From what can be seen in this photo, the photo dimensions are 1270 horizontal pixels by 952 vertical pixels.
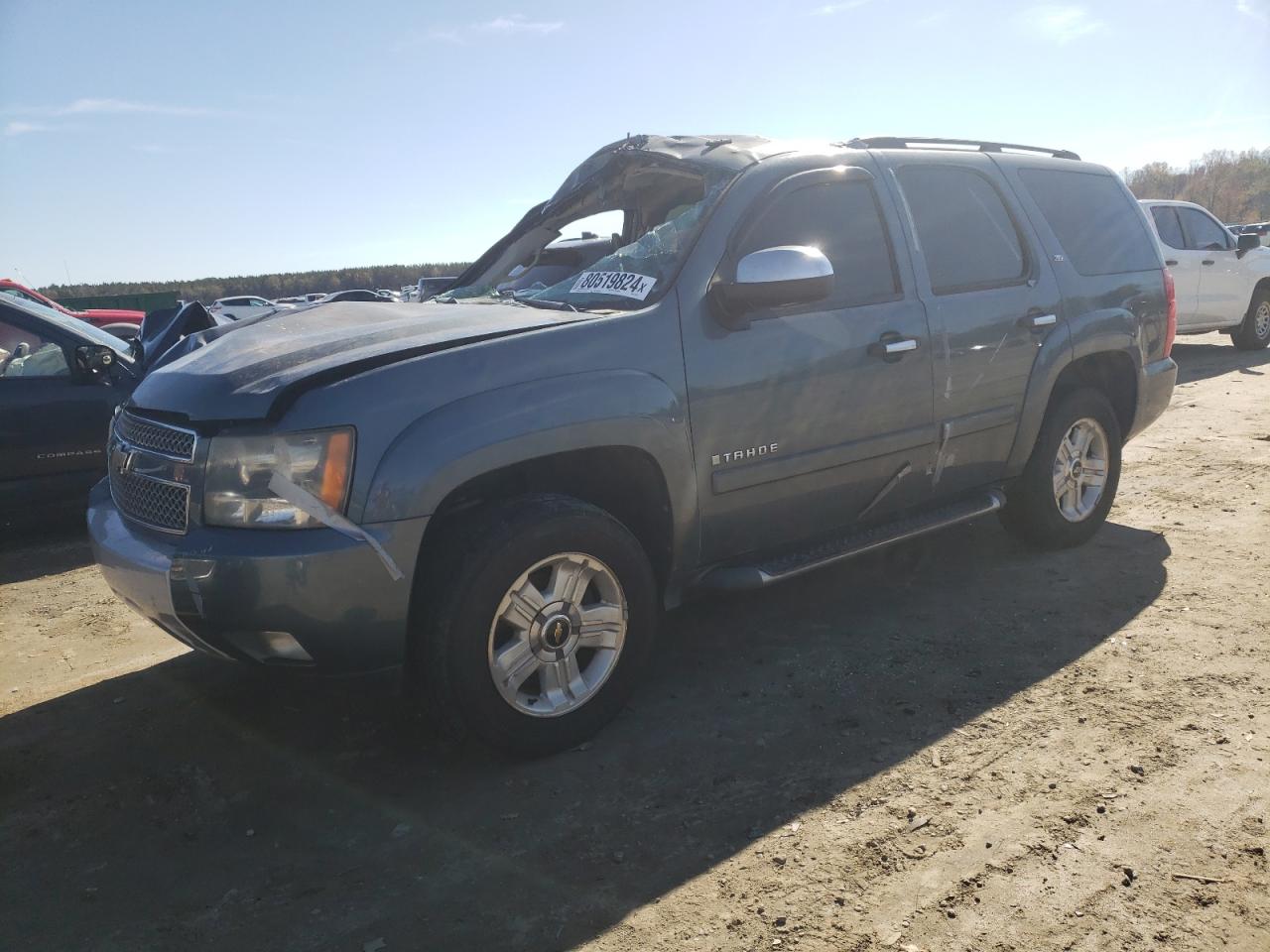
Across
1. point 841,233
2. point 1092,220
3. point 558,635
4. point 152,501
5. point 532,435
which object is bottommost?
point 558,635

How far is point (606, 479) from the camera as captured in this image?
325 cm

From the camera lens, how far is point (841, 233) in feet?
12.2

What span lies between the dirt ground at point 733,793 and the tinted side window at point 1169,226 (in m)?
8.50

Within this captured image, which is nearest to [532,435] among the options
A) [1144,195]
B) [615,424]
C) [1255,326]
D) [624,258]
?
[615,424]

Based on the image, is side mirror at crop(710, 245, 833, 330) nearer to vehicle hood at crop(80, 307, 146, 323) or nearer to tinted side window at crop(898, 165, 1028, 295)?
tinted side window at crop(898, 165, 1028, 295)

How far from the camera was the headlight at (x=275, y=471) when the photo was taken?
2613 mm

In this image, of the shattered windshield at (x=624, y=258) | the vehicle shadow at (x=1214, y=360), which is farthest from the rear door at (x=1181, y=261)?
the shattered windshield at (x=624, y=258)

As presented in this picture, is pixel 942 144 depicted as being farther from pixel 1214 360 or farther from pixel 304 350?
pixel 1214 360

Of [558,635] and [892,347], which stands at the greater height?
[892,347]

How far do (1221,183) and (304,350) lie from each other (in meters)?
89.4

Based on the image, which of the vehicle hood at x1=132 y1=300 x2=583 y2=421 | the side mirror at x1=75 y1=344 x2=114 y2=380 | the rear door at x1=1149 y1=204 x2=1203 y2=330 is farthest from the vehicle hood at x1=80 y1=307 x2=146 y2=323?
the rear door at x1=1149 y1=204 x2=1203 y2=330

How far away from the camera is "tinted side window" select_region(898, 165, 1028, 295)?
13.1 feet

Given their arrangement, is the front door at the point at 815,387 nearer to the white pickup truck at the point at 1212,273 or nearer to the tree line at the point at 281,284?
the white pickup truck at the point at 1212,273

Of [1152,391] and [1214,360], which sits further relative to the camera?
[1214,360]
